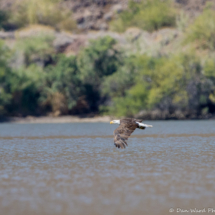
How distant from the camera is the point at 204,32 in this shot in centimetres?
7081

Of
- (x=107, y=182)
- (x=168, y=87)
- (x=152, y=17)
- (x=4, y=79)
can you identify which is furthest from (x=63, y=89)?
(x=107, y=182)

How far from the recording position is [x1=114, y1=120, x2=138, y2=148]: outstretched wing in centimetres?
1903

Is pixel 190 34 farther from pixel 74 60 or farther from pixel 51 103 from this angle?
pixel 51 103

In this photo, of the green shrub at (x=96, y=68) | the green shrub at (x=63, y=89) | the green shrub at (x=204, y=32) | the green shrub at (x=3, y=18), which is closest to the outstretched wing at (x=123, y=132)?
the green shrub at (x=63, y=89)

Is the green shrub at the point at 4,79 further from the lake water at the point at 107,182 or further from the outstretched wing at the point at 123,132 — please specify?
the outstretched wing at the point at 123,132

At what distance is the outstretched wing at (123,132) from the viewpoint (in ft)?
62.4

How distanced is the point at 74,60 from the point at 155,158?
161ft

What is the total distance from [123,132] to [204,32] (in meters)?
53.9

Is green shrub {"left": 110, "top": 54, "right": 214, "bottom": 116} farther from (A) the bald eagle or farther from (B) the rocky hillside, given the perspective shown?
(B) the rocky hillside

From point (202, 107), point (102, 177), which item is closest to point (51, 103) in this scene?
point (202, 107)

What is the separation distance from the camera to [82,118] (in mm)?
65312

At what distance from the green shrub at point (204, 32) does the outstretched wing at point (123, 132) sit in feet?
169

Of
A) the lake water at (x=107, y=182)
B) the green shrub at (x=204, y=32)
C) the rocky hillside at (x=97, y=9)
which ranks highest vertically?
the rocky hillside at (x=97, y=9)

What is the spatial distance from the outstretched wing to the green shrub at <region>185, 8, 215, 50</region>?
169 ft
